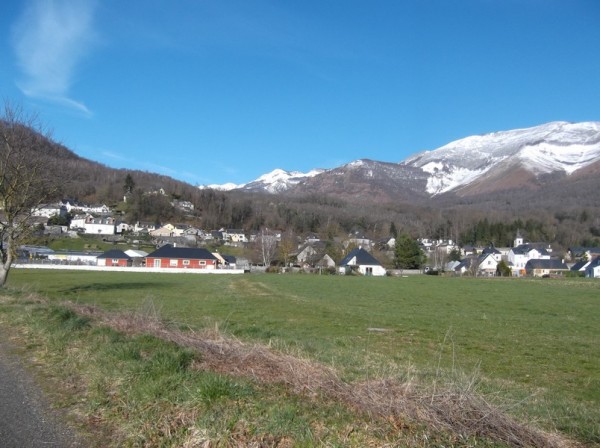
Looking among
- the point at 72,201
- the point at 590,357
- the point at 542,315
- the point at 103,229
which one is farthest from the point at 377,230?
the point at 590,357

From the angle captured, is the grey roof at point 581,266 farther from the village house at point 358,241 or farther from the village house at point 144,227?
the village house at point 144,227

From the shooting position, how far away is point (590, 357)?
43.0 feet

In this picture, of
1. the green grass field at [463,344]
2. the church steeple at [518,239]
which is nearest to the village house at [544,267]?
the church steeple at [518,239]

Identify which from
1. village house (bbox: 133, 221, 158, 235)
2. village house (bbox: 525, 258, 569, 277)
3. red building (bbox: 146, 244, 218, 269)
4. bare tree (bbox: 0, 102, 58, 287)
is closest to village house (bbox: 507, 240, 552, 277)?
village house (bbox: 525, 258, 569, 277)

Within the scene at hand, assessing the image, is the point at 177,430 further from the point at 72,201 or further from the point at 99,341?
the point at 72,201

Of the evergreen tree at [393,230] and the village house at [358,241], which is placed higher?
the evergreen tree at [393,230]

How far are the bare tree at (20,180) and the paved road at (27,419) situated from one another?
65.8 feet

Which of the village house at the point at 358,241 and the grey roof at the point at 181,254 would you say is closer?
the grey roof at the point at 181,254

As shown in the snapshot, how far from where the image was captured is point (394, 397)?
194 inches

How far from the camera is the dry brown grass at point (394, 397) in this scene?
4.32 metres

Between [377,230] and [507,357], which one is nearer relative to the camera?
[507,357]

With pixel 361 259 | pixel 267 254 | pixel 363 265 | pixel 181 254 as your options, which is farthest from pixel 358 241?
pixel 181 254

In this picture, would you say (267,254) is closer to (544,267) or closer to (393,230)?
(544,267)

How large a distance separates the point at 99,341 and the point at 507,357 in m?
9.98
